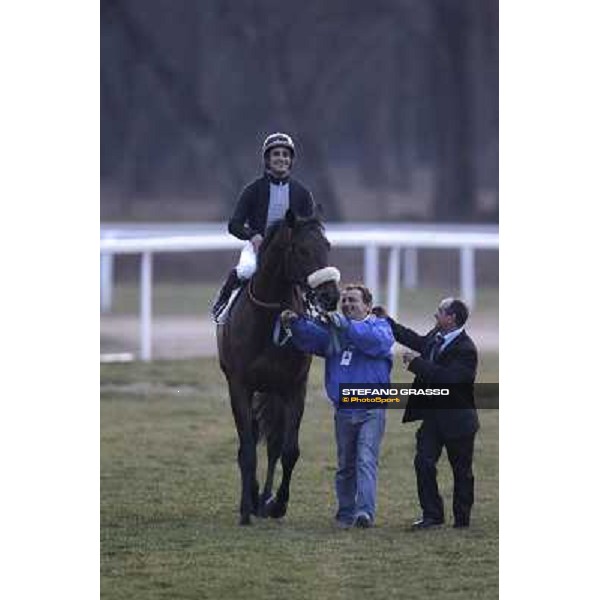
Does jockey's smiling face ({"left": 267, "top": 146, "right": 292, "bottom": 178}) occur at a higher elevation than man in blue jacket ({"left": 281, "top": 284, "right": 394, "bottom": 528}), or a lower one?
higher

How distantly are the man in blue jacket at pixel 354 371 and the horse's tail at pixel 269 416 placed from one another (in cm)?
53

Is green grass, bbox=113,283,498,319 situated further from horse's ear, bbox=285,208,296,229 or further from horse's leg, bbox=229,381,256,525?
horse's ear, bbox=285,208,296,229

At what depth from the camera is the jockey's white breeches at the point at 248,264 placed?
9.10 m

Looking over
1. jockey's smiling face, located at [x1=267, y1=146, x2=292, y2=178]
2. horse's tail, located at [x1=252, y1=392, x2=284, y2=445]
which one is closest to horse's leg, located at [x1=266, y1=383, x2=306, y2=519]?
horse's tail, located at [x1=252, y1=392, x2=284, y2=445]

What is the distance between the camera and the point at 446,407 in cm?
895

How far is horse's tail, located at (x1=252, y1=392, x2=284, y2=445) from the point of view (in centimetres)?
947

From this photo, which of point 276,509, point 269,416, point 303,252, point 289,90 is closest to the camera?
point 303,252

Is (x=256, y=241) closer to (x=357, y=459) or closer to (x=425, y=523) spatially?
(x=357, y=459)

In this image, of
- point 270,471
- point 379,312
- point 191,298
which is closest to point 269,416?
point 270,471

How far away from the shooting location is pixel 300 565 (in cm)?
834

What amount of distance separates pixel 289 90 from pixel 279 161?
4.90m

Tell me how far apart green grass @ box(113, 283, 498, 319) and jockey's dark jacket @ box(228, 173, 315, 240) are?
21.7 feet
